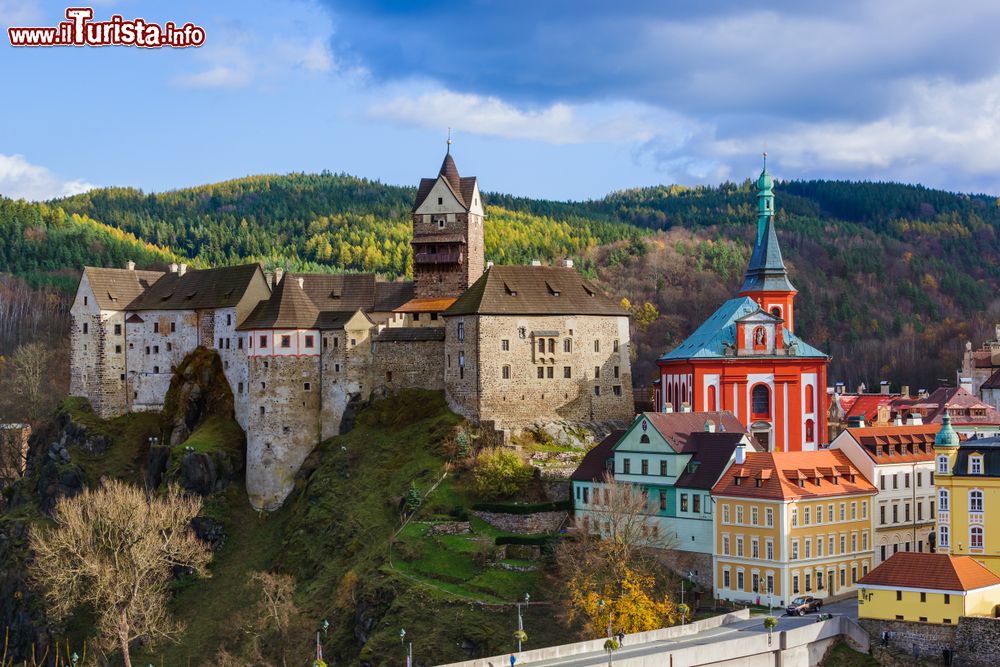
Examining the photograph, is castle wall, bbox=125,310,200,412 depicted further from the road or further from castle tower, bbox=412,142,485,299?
the road

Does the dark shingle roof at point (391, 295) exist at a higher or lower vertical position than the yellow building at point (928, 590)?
higher

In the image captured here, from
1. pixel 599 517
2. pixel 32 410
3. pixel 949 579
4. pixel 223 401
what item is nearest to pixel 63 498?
pixel 223 401

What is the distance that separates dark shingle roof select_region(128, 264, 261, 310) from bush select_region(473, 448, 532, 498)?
95.9ft

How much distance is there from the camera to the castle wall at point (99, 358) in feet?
383

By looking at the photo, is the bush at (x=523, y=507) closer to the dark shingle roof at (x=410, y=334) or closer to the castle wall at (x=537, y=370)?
the castle wall at (x=537, y=370)

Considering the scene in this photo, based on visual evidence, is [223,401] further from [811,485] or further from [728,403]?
[811,485]

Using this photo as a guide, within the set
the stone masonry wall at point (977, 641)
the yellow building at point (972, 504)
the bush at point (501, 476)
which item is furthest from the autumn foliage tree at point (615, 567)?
the yellow building at point (972, 504)

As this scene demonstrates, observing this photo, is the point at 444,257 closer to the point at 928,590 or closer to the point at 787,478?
the point at 787,478

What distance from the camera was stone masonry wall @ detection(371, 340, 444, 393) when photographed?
103875mm

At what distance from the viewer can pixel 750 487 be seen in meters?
79.2

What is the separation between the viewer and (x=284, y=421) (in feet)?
347

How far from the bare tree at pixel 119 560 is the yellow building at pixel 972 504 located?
44.0 m

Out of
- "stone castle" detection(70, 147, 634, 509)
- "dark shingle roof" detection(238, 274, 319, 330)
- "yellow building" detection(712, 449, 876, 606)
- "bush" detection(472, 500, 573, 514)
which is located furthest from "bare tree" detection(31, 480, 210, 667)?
"yellow building" detection(712, 449, 876, 606)

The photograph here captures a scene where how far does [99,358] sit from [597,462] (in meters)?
48.1
